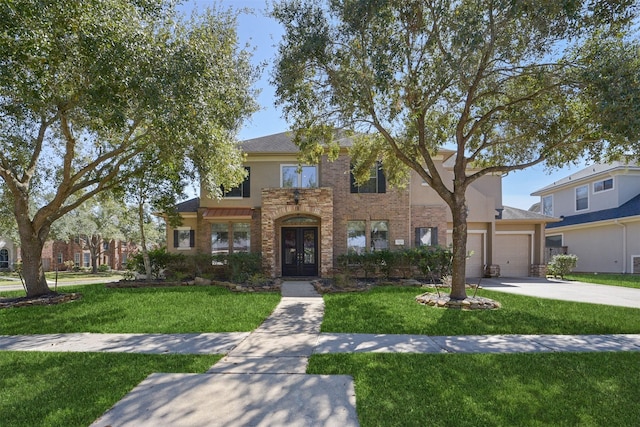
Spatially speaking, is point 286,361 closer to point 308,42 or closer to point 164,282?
point 308,42

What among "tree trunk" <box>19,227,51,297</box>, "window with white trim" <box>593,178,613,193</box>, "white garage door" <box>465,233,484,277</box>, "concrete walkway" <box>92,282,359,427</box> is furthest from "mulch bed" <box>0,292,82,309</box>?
"window with white trim" <box>593,178,613,193</box>

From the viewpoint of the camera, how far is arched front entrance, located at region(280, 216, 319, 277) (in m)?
15.7

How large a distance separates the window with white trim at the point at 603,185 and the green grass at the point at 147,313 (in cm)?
2111

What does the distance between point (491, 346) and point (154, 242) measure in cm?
4405

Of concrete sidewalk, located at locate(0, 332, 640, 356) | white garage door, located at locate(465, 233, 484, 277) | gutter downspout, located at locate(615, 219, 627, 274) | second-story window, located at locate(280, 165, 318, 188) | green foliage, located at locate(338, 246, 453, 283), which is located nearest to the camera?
concrete sidewalk, located at locate(0, 332, 640, 356)

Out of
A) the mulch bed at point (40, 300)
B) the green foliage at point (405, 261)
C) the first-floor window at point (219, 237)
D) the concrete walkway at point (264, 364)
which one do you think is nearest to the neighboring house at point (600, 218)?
the green foliage at point (405, 261)

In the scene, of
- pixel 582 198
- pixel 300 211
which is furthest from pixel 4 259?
pixel 582 198

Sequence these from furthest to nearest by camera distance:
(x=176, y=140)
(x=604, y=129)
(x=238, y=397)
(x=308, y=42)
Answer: (x=308, y=42) → (x=176, y=140) → (x=604, y=129) → (x=238, y=397)

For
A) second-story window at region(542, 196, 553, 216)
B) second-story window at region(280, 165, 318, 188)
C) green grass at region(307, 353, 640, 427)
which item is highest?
second-story window at region(280, 165, 318, 188)

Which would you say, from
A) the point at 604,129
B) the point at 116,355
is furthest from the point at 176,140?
the point at 604,129

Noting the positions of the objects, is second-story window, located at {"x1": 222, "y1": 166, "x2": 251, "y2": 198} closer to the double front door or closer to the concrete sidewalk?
the double front door

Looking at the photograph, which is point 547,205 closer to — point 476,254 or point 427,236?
point 476,254

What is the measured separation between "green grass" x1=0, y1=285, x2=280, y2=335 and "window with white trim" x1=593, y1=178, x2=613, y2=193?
21.1 meters

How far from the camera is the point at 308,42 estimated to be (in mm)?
8719
